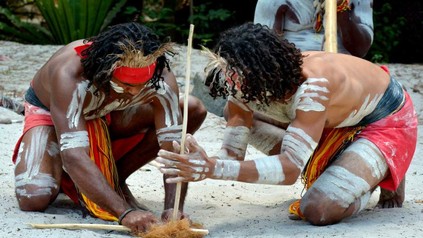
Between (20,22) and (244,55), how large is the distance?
7012 mm

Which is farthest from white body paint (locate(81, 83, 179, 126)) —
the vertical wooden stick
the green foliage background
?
the green foliage background

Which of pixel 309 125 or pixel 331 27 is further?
pixel 331 27

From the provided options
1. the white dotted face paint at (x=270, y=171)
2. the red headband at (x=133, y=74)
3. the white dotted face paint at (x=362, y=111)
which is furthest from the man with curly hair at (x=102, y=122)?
the white dotted face paint at (x=362, y=111)

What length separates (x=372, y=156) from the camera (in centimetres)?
391

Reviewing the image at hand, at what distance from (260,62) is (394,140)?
2.62ft

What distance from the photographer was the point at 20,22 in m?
10.1

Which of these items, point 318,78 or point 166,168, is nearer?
point 166,168

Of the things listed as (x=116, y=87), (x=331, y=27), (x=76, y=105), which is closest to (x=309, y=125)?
(x=116, y=87)

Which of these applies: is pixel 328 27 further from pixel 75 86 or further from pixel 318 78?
pixel 75 86

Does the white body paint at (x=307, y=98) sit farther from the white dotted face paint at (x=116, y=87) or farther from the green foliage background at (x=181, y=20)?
the green foliage background at (x=181, y=20)

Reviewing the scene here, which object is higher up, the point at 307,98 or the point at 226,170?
the point at 307,98

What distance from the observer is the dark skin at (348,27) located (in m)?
4.90

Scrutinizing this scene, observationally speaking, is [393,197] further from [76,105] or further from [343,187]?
[76,105]

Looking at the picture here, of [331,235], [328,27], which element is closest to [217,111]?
[328,27]
